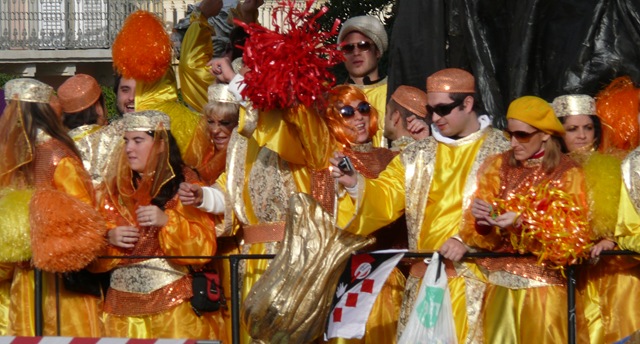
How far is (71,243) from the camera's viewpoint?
761 cm

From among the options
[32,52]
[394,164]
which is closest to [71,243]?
[394,164]

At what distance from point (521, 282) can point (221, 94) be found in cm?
247

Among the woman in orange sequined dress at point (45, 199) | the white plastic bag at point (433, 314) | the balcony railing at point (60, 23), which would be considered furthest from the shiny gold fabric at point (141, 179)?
the balcony railing at point (60, 23)

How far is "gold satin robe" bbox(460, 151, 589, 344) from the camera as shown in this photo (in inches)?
273

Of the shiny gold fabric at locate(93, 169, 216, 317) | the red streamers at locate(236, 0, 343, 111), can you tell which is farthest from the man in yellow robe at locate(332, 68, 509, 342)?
the shiny gold fabric at locate(93, 169, 216, 317)

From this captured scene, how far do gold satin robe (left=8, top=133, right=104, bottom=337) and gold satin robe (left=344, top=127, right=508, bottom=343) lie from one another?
165cm

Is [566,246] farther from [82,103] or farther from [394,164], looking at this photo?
[82,103]

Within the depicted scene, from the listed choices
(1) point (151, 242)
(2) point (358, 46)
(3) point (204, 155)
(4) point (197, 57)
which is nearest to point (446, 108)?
(2) point (358, 46)

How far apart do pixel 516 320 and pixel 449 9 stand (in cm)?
→ 223

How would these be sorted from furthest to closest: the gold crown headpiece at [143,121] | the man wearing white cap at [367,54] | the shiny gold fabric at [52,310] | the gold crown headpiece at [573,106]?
the man wearing white cap at [367,54], the shiny gold fabric at [52,310], the gold crown headpiece at [143,121], the gold crown headpiece at [573,106]

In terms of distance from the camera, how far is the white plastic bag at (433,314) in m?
6.91

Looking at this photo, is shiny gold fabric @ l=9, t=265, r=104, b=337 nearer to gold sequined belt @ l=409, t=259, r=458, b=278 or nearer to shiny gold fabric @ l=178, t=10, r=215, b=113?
gold sequined belt @ l=409, t=259, r=458, b=278

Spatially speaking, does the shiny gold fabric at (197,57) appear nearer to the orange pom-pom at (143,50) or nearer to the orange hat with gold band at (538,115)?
the orange pom-pom at (143,50)

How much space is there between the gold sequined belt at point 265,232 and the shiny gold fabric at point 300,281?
0.68m
